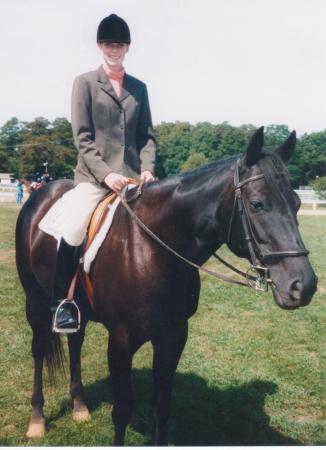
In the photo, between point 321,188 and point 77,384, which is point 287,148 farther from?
point 321,188

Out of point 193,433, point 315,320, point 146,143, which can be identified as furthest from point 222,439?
point 315,320

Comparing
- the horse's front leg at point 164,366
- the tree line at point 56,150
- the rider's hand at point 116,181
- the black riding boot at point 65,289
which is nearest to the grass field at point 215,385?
the horse's front leg at point 164,366

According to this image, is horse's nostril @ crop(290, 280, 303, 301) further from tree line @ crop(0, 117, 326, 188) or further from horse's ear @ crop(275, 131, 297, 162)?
tree line @ crop(0, 117, 326, 188)

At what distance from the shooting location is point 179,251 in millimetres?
3463

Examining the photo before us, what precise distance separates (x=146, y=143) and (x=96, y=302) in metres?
1.65

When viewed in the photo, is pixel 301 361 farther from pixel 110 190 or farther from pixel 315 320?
pixel 110 190

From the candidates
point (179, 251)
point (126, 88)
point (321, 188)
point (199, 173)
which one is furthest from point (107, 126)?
point (321, 188)

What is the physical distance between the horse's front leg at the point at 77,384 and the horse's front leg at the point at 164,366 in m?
1.18

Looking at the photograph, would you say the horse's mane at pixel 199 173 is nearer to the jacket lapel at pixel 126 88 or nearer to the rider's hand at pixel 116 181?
the rider's hand at pixel 116 181

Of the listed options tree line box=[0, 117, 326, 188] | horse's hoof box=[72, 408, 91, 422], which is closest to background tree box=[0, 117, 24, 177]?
tree line box=[0, 117, 326, 188]

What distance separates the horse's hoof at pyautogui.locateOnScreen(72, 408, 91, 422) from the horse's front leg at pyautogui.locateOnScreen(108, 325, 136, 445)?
128cm

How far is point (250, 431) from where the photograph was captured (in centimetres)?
479

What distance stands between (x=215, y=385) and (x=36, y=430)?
230 cm

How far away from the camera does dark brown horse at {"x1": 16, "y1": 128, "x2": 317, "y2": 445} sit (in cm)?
286
